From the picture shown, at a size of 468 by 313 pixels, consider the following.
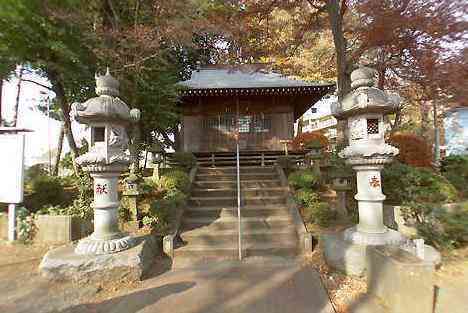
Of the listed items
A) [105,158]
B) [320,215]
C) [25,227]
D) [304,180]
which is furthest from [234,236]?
[25,227]

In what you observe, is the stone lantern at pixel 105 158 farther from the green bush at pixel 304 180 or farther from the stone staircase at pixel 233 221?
the green bush at pixel 304 180

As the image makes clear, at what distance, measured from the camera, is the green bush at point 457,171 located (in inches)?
337

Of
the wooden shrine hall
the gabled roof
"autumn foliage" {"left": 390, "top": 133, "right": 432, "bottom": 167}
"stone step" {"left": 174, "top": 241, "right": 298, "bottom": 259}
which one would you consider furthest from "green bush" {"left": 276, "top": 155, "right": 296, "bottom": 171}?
"stone step" {"left": 174, "top": 241, "right": 298, "bottom": 259}

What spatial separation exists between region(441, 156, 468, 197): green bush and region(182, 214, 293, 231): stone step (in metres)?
5.37

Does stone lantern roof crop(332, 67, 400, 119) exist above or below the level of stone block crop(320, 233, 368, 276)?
above

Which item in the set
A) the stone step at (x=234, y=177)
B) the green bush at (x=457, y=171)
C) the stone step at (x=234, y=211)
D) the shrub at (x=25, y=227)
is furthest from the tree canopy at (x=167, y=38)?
the stone step at (x=234, y=211)

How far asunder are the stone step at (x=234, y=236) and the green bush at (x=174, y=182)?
5.27ft

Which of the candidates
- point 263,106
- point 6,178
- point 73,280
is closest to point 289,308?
point 73,280

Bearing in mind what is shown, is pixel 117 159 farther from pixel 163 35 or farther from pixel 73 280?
pixel 163 35

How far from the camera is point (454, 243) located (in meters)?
5.35

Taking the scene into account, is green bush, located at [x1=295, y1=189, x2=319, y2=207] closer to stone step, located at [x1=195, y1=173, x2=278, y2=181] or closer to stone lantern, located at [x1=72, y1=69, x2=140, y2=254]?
stone step, located at [x1=195, y1=173, x2=278, y2=181]

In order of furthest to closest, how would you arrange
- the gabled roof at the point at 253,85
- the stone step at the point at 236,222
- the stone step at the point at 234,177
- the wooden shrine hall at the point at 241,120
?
the wooden shrine hall at the point at 241,120 → the gabled roof at the point at 253,85 → the stone step at the point at 234,177 → the stone step at the point at 236,222

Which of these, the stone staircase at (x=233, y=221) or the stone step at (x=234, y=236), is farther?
the stone step at (x=234, y=236)

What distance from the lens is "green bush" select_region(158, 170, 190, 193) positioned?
7.76m
